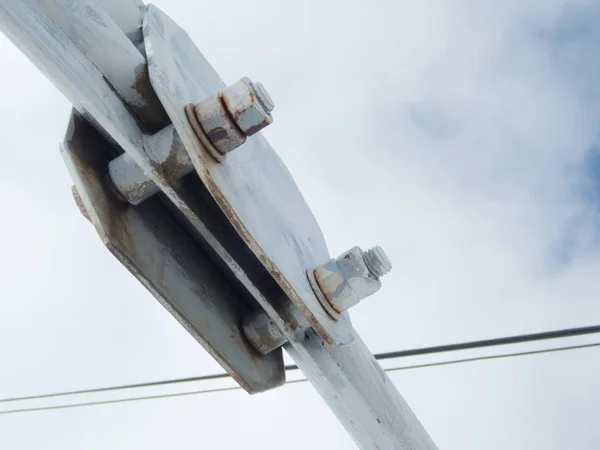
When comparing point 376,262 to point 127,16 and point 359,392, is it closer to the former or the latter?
point 359,392

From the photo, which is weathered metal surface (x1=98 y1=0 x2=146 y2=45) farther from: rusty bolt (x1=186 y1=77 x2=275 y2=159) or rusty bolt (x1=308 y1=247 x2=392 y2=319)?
rusty bolt (x1=308 y1=247 x2=392 y2=319)

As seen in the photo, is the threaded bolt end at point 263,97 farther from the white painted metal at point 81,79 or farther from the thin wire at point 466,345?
the thin wire at point 466,345

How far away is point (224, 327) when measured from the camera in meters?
1.41

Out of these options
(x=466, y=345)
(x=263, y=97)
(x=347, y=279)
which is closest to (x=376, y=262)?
(x=347, y=279)

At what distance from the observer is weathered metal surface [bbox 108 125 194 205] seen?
1.12m

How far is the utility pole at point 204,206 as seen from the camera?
1.08m

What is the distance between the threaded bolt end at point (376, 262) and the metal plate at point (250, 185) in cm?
10

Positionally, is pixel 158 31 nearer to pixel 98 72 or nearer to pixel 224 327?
pixel 98 72

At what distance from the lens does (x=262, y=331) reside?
1.45 meters

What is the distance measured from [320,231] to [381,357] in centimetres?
108

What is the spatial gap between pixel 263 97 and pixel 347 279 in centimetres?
38

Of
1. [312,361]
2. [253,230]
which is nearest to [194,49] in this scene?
[253,230]

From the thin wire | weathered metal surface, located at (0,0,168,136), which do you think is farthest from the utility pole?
the thin wire

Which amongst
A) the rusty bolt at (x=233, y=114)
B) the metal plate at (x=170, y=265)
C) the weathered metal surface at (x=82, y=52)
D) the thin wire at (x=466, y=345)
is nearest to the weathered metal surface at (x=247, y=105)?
the rusty bolt at (x=233, y=114)
